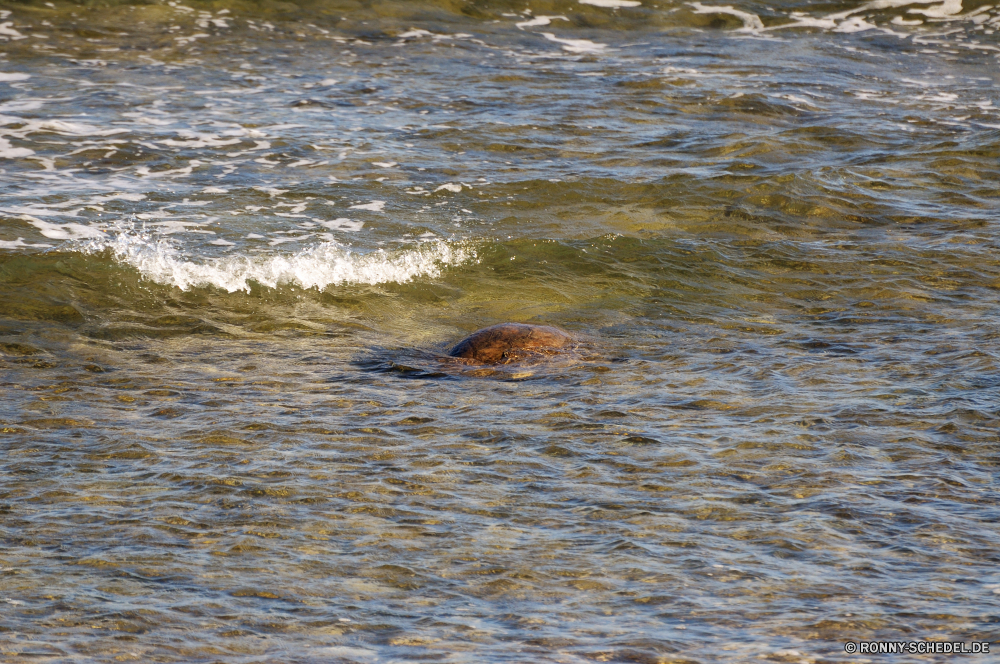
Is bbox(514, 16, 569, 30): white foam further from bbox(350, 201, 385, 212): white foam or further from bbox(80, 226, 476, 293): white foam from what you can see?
bbox(80, 226, 476, 293): white foam

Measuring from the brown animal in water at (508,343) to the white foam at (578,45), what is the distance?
890 centimetres

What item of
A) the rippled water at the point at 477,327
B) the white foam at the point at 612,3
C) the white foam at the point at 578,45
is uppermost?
the white foam at the point at 612,3

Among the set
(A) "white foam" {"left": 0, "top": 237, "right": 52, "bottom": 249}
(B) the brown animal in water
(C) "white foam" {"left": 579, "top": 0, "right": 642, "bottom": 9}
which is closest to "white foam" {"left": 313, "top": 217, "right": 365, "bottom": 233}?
(A) "white foam" {"left": 0, "top": 237, "right": 52, "bottom": 249}

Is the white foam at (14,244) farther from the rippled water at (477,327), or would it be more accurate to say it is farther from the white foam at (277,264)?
the white foam at (277,264)

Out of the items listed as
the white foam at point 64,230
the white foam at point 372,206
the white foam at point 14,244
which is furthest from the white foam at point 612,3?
the white foam at point 14,244

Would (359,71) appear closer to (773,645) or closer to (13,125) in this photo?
(13,125)

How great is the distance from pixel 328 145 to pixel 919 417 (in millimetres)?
7253

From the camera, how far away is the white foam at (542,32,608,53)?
1473 cm

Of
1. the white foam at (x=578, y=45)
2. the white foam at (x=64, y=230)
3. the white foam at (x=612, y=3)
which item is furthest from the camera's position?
the white foam at (x=612, y=3)

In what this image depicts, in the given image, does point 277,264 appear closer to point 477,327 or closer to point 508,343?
point 477,327

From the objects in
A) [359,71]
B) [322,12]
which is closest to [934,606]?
[359,71]

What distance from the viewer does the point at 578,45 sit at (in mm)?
14953

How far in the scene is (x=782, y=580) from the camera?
3.88 metres

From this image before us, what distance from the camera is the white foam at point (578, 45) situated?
48.3 feet
